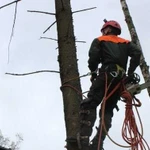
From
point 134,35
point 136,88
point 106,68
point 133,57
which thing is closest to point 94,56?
point 106,68

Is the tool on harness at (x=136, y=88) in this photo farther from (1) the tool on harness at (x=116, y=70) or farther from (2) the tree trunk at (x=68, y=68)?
(2) the tree trunk at (x=68, y=68)

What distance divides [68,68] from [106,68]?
1.26 ft

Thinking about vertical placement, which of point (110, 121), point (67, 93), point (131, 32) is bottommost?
point (110, 121)

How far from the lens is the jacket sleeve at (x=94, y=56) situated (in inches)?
161

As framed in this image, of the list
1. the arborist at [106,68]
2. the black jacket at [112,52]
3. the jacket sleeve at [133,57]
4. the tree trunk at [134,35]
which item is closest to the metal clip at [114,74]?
the arborist at [106,68]

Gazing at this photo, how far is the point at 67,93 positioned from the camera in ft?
13.0

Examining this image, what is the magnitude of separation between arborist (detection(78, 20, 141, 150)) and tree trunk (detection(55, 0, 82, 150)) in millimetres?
89

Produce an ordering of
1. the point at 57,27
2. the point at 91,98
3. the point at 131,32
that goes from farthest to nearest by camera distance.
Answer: the point at 131,32, the point at 57,27, the point at 91,98

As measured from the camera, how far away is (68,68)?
4.10 meters

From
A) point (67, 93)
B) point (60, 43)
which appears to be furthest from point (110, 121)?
point (60, 43)

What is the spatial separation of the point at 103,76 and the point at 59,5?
108 centimetres

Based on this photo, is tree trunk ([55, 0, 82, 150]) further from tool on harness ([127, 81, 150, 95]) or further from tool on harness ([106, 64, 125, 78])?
tool on harness ([127, 81, 150, 95])

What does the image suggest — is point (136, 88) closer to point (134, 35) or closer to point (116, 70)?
point (116, 70)

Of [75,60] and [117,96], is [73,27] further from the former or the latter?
[117,96]
